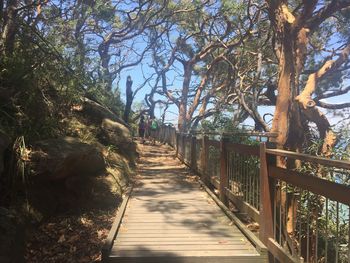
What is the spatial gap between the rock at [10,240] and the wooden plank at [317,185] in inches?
132

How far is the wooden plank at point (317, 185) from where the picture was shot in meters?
3.59

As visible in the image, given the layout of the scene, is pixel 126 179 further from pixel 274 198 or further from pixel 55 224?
pixel 274 198

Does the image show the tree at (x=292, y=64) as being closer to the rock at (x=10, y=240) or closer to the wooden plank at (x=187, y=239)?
the wooden plank at (x=187, y=239)

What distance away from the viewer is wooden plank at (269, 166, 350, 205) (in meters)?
3.59

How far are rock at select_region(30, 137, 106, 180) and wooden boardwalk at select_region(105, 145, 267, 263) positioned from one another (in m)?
1.11

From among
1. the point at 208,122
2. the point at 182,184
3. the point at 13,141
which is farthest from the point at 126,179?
the point at 208,122

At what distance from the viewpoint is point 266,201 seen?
217 inches

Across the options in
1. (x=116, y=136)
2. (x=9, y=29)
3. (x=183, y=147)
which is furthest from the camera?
(x=183, y=147)

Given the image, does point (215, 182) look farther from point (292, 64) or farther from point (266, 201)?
point (266, 201)

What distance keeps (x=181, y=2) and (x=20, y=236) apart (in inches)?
753

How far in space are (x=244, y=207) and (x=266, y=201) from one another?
130cm

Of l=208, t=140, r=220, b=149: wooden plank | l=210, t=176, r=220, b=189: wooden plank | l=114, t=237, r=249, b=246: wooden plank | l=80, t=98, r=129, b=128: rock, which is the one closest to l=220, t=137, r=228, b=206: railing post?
l=210, t=176, r=220, b=189: wooden plank

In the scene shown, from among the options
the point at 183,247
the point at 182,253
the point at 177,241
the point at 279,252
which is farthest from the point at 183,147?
the point at 279,252

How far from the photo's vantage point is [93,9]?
20.9m
